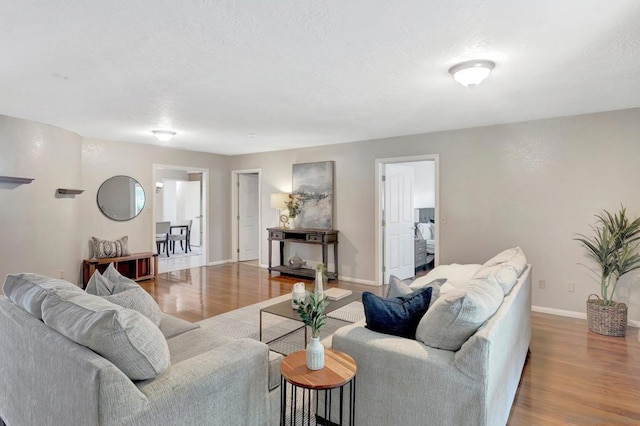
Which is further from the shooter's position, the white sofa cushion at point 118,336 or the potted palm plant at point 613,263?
the potted palm plant at point 613,263

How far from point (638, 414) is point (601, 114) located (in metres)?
3.17

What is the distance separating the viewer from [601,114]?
3930 mm

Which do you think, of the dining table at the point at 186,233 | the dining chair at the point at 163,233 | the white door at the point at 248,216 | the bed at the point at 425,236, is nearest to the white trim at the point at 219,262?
the white door at the point at 248,216

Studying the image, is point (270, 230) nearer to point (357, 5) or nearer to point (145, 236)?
point (145, 236)

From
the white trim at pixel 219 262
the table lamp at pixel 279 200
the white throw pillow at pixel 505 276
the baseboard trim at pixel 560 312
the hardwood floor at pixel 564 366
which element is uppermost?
the table lamp at pixel 279 200

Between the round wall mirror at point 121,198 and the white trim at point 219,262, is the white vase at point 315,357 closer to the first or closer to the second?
the round wall mirror at point 121,198

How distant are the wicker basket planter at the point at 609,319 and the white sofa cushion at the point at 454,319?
2615 mm

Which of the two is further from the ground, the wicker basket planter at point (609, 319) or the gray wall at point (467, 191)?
the gray wall at point (467, 191)

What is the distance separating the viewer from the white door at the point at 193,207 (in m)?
10.5

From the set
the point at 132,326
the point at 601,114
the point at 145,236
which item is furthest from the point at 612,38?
the point at 145,236

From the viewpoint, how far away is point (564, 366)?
2.86m

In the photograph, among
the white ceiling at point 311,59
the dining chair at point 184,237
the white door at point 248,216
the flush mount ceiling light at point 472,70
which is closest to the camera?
the white ceiling at point 311,59

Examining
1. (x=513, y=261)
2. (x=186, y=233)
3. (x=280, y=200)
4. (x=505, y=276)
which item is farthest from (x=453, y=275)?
(x=186, y=233)

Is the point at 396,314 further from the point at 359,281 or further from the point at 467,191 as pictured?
the point at 359,281
